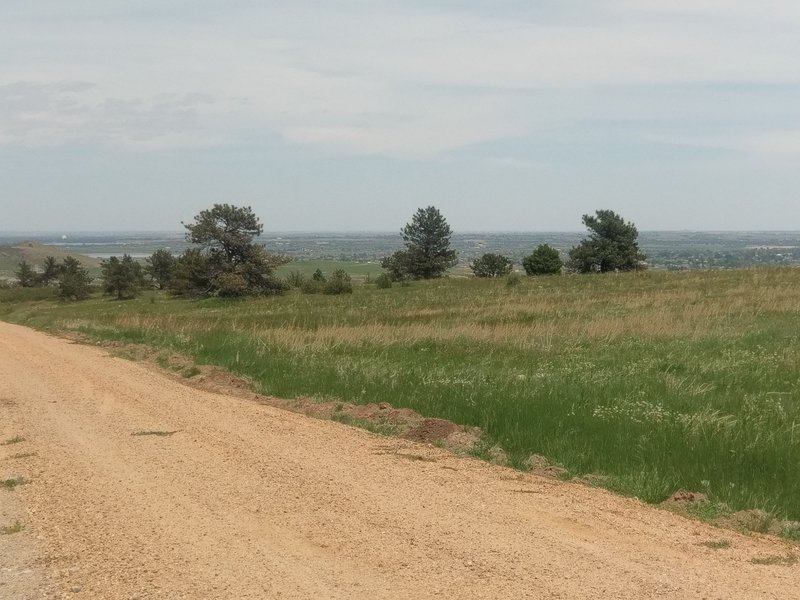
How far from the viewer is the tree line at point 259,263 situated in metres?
57.2

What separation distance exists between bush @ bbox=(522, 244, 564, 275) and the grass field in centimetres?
3609

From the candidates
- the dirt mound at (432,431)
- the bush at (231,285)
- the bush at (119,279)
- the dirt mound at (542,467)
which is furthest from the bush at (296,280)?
the dirt mound at (542,467)

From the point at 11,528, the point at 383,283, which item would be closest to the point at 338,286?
the point at 383,283

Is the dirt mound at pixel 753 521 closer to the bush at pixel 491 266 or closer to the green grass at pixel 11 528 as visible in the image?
the green grass at pixel 11 528

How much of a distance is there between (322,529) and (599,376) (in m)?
7.55

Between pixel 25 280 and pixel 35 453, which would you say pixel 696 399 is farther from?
pixel 25 280

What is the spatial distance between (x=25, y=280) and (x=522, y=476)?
93.1 metres

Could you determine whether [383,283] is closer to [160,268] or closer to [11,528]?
[160,268]

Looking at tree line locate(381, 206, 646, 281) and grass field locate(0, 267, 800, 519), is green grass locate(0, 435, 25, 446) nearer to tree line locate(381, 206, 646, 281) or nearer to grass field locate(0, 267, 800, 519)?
grass field locate(0, 267, 800, 519)

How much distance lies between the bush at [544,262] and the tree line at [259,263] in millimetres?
90

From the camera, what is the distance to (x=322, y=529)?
596 cm

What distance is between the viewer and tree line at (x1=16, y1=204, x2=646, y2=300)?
5716cm

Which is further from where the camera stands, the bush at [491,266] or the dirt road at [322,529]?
the bush at [491,266]

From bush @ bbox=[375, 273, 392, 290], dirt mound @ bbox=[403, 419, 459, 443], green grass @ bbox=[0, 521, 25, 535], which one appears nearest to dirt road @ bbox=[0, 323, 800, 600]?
green grass @ bbox=[0, 521, 25, 535]
